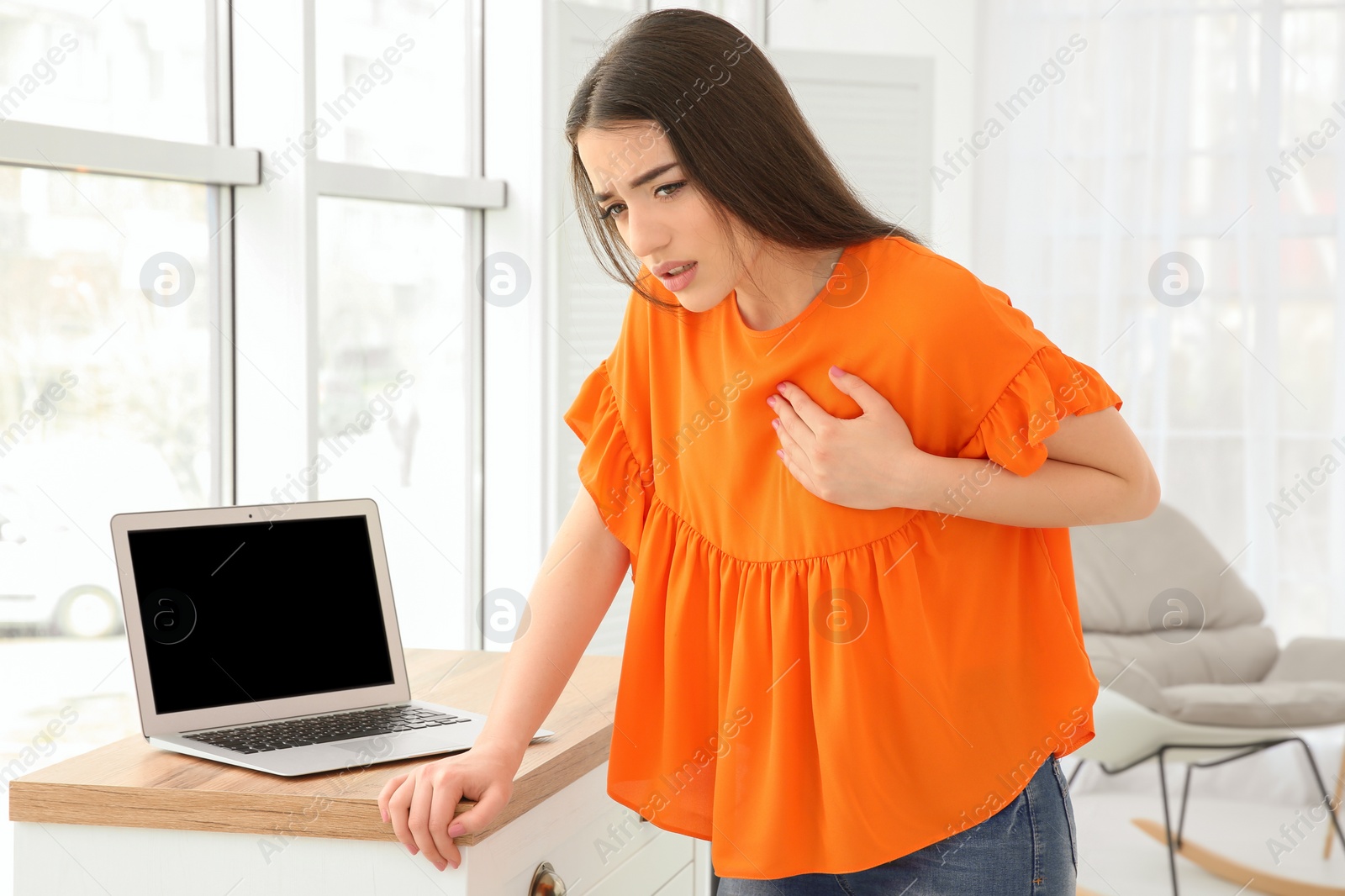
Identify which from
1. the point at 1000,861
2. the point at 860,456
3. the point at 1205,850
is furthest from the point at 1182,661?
the point at 860,456

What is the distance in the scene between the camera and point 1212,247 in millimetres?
3373

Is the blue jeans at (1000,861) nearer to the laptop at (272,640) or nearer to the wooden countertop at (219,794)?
the wooden countertop at (219,794)

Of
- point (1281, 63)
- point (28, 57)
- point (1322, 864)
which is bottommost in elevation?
point (1322, 864)

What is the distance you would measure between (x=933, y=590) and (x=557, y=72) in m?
1.80

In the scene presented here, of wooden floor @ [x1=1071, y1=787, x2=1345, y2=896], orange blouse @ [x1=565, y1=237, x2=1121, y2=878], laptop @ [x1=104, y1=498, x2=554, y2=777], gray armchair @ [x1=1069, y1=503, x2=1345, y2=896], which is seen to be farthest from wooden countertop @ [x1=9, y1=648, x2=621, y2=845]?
wooden floor @ [x1=1071, y1=787, x2=1345, y2=896]

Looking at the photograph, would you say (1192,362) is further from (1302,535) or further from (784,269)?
(784,269)

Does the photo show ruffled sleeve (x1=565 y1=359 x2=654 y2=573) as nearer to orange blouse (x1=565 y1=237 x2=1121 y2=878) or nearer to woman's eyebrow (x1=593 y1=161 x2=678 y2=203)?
orange blouse (x1=565 y1=237 x2=1121 y2=878)

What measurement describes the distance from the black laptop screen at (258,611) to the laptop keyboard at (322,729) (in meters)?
0.04

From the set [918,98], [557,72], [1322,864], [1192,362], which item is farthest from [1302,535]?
[557,72]

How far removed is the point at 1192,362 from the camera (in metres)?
3.40

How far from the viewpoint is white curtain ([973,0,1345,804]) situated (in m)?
3.29

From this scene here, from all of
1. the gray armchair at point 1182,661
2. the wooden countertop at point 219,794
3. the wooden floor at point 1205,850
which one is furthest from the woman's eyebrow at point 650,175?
the wooden floor at point 1205,850

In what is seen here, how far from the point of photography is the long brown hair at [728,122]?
937 millimetres

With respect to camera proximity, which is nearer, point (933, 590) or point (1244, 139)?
point (933, 590)
